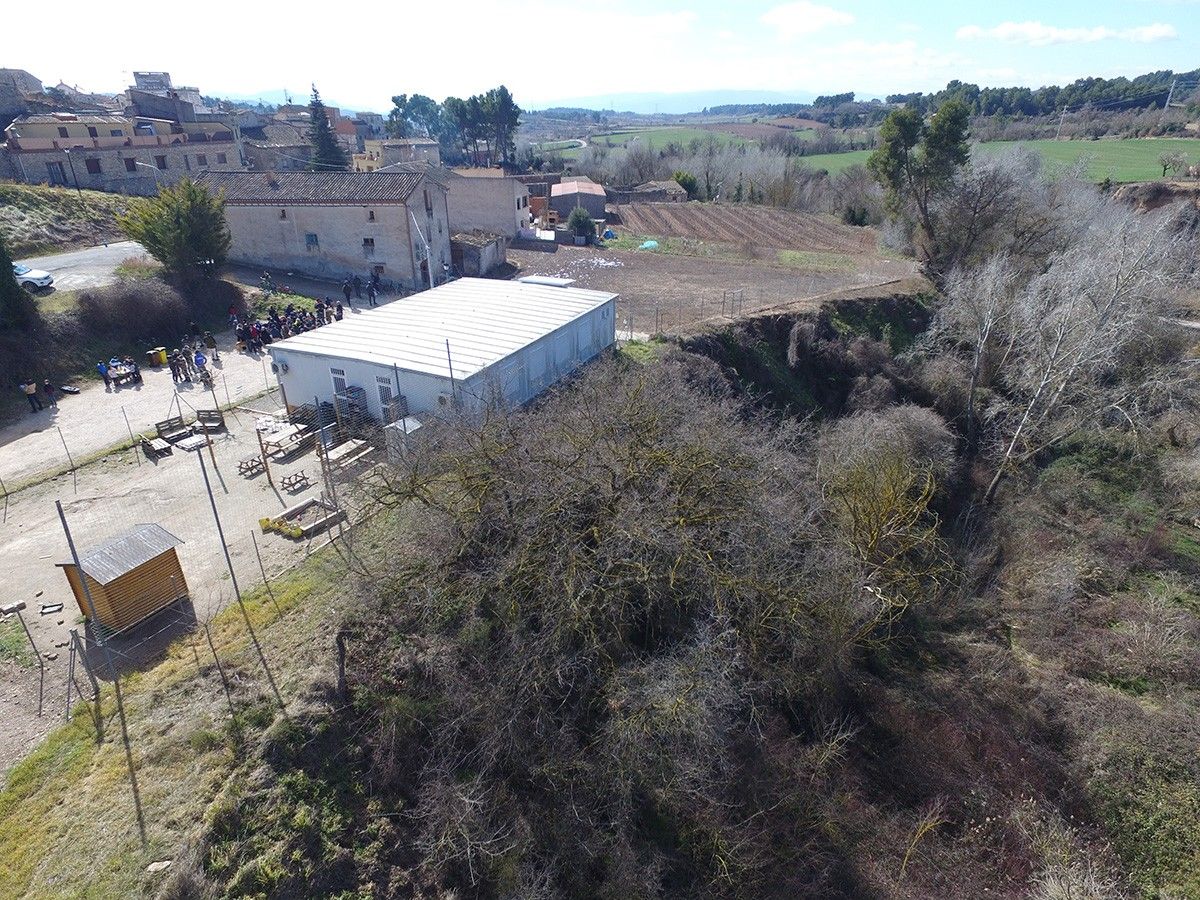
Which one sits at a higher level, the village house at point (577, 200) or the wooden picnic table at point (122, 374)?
the village house at point (577, 200)

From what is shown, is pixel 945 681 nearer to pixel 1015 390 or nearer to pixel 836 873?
pixel 836 873

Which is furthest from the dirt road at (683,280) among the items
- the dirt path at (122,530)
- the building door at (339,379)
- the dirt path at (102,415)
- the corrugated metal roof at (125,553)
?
the corrugated metal roof at (125,553)

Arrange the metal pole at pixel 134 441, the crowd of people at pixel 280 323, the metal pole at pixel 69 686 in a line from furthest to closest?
the crowd of people at pixel 280 323 → the metal pole at pixel 134 441 → the metal pole at pixel 69 686

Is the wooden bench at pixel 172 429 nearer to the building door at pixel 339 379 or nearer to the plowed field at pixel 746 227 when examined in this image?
the building door at pixel 339 379

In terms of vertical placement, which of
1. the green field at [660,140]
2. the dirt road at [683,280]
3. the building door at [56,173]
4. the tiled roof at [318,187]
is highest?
the green field at [660,140]

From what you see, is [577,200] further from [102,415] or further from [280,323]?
[102,415]

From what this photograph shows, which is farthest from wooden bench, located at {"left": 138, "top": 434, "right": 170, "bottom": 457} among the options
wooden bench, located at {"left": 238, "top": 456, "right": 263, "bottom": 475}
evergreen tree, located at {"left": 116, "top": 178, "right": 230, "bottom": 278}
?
evergreen tree, located at {"left": 116, "top": 178, "right": 230, "bottom": 278}

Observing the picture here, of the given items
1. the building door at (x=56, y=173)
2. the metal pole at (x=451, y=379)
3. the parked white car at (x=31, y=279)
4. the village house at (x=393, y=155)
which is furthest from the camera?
the village house at (x=393, y=155)
